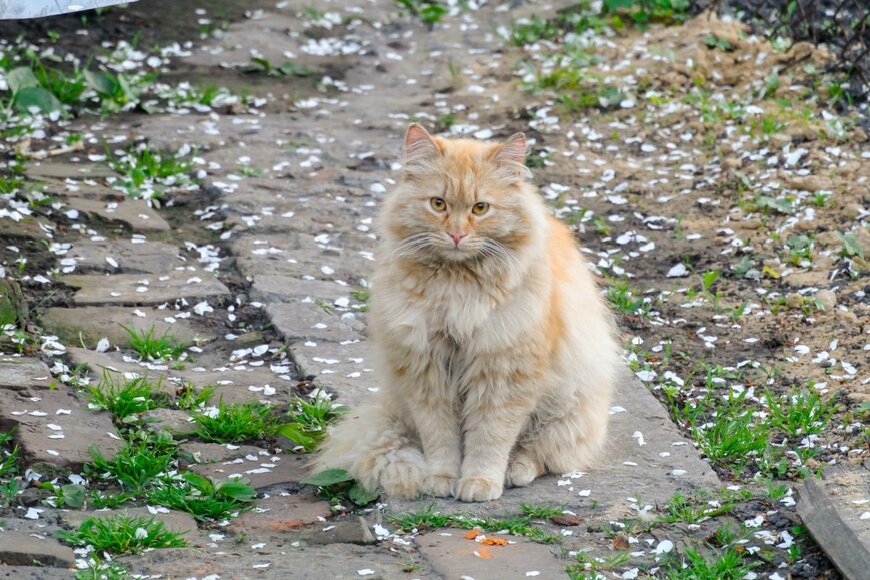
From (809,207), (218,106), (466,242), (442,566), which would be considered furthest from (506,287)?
(218,106)

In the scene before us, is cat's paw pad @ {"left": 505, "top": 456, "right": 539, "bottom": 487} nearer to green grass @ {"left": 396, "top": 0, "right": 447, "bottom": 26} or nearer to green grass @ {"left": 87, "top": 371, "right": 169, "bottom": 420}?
green grass @ {"left": 87, "top": 371, "right": 169, "bottom": 420}

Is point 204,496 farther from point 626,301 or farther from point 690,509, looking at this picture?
point 626,301

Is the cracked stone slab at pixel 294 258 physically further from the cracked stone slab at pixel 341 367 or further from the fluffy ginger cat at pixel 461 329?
the fluffy ginger cat at pixel 461 329

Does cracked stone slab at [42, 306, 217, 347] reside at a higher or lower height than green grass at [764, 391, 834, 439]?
lower

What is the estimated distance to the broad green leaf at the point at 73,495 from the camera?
3820 millimetres

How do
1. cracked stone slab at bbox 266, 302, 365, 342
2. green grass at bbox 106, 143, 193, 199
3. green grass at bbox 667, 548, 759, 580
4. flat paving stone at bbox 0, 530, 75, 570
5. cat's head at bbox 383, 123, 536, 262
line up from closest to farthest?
flat paving stone at bbox 0, 530, 75, 570, green grass at bbox 667, 548, 759, 580, cat's head at bbox 383, 123, 536, 262, cracked stone slab at bbox 266, 302, 365, 342, green grass at bbox 106, 143, 193, 199

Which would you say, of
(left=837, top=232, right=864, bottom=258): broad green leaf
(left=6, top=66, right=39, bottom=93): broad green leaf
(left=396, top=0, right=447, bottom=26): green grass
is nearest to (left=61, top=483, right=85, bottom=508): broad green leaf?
(left=837, top=232, right=864, bottom=258): broad green leaf

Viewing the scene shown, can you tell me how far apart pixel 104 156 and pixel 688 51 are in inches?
166

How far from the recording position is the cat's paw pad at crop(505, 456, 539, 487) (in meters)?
4.12

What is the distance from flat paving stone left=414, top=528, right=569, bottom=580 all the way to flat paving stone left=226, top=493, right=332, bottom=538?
418mm

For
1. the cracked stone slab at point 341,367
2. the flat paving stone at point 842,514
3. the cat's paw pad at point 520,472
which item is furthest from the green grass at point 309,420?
the flat paving stone at point 842,514

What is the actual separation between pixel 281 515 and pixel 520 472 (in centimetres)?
87

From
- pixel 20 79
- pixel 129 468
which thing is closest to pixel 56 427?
pixel 129 468

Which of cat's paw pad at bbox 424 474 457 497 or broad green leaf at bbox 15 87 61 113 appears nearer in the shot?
cat's paw pad at bbox 424 474 457 497
